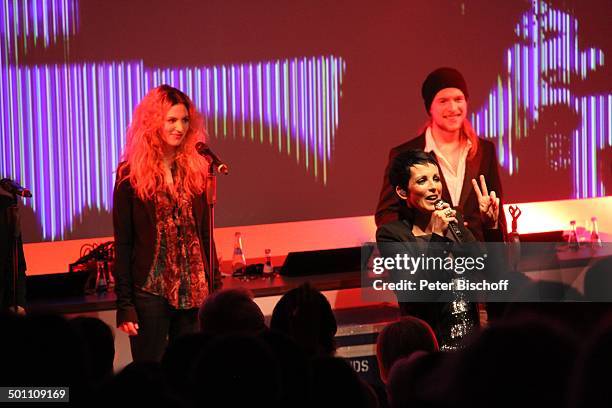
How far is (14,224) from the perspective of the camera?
3.93 m

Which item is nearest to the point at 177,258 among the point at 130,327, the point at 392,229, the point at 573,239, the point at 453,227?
the point at 130,327

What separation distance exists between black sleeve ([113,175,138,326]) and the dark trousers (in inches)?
1.8

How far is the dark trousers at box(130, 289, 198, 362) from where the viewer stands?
4.03 meters

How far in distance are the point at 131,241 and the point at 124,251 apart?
0.06 metres

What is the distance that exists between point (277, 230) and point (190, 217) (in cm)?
174

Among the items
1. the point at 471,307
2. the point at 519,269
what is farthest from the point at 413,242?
the point at 519,269

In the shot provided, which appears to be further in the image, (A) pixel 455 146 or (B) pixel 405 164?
(A) pixel 455 146

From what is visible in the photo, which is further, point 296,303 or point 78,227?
point 78,227

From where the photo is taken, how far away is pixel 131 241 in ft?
13.5

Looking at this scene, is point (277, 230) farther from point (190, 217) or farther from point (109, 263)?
point (190, 217)

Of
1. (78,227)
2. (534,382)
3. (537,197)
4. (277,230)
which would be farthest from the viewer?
(537,197)

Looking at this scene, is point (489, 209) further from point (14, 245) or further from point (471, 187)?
point (14, 245)

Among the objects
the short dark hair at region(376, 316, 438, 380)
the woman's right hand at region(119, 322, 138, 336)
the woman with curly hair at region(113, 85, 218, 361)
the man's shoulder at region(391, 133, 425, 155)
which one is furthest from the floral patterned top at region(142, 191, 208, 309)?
the man's shoulder at region(391, 133, 425, 155)

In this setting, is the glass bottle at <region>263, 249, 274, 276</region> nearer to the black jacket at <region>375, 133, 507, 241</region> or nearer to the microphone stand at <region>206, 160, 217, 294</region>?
the black jacket at <region>375, 133, 507, 241</region>
